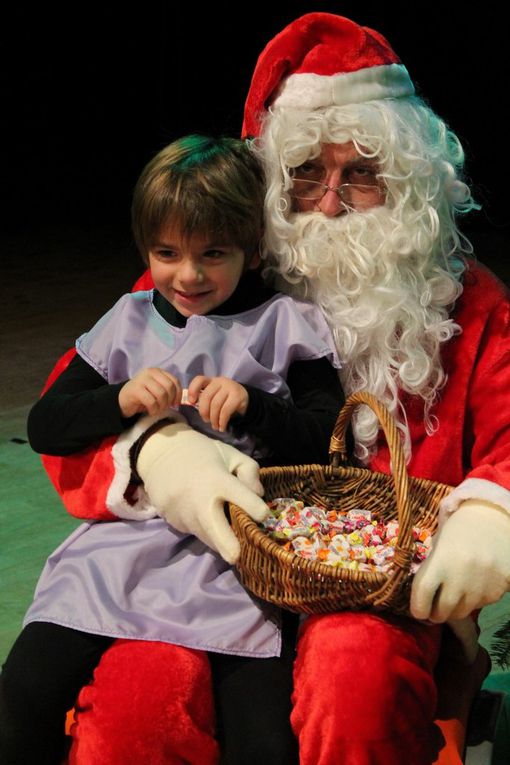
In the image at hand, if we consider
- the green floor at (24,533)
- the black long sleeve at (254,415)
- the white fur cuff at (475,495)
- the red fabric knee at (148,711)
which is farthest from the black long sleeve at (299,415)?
the green floor at (24,533)

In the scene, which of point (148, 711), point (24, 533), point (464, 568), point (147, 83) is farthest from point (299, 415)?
point (147, 83)

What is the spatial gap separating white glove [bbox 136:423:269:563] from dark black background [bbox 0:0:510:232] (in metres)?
5.09

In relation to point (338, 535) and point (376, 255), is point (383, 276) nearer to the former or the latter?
point (376, 255)

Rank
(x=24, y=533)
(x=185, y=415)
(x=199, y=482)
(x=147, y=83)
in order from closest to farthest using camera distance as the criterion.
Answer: (x=199, y=482) → (x=185, y=415) → (x=24, y=533) → (x=147, y=83)

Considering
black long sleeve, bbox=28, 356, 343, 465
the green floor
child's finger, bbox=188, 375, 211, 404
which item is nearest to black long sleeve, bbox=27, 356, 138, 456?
black long sleeve, bbox=28, 356, 343, 465

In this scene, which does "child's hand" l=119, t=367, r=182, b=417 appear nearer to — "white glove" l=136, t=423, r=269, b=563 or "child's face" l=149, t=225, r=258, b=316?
"white glove" l=136, t=423, r=269, b=563

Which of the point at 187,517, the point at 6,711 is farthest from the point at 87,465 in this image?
the point at 6,711

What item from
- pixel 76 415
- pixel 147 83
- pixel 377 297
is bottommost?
pixel 147 83

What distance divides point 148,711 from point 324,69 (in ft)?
3.74

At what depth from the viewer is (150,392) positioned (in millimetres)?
1785

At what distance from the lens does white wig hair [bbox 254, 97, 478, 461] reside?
2.00 metres

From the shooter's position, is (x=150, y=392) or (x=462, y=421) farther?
(x=462, y=421)

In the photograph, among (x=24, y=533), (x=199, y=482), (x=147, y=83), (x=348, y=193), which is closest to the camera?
(x=199, y=482)

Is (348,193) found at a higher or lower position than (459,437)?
higher
